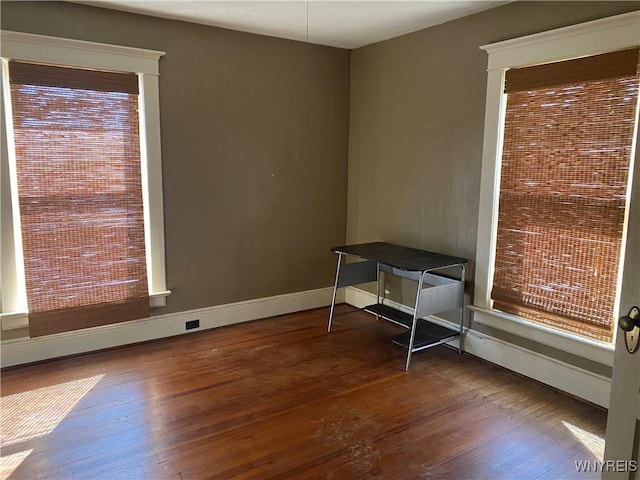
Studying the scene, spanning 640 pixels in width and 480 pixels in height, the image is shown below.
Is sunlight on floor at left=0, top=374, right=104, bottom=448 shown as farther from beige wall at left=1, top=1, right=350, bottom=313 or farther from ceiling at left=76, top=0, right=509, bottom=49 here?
ceiling at left=76, top=0, right=509, bottom=49

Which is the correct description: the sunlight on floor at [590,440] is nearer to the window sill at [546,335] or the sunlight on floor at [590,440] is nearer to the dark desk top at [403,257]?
the window sill at [546,335]

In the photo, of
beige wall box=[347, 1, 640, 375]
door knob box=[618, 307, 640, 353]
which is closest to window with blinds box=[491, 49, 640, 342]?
beige wall box=[347, 1, 640, 375]

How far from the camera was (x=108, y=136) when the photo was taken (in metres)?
3.24

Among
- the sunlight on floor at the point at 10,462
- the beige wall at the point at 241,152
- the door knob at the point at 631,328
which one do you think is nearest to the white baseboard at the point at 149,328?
the beige wall at the point at 241,152

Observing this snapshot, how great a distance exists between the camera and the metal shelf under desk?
3.16 metres

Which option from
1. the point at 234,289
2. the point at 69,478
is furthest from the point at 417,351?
the point at 69,478

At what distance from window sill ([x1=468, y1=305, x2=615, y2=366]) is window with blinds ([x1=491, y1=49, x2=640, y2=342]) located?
0.06 meters

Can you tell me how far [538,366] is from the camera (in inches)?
116

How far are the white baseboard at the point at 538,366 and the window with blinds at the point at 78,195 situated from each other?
2481mm

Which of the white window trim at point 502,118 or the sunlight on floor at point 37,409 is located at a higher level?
the white window trim at point 502,118

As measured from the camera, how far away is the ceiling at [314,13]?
3.01 meters

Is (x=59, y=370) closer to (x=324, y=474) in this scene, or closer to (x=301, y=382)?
(x=301, y=382)

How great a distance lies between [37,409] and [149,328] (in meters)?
1.06

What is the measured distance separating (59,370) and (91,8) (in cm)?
Result: 245
